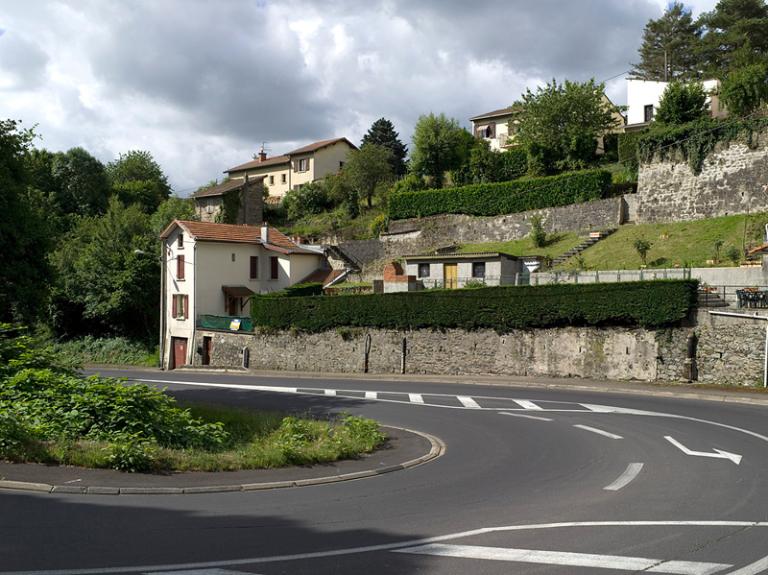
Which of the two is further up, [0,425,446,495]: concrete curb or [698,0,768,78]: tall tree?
[698,0,768,78]: tall tree

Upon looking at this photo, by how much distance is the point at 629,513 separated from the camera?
374 inches

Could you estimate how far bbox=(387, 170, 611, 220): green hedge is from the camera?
1953 inches

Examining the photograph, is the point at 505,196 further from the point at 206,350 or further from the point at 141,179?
the point at 141,179

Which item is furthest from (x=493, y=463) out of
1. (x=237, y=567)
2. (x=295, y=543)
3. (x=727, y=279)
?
(x=727, y=279)

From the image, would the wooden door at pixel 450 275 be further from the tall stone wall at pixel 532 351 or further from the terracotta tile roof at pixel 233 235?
the terracotta tile roof at pixel 233 235

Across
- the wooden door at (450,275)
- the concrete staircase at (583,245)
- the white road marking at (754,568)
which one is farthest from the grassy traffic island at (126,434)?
the concrete staircase at (583,245)

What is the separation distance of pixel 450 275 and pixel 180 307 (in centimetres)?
1867

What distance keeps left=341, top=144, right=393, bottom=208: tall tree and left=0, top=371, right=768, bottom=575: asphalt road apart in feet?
173

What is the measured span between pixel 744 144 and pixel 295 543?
4306 cm

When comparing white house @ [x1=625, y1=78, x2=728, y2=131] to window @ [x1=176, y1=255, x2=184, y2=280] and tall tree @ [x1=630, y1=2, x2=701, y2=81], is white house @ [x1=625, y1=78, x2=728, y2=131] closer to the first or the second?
tall tree @ [x1=630, y1=2, x2=701, y2=81]

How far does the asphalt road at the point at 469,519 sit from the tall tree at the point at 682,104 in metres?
37.2

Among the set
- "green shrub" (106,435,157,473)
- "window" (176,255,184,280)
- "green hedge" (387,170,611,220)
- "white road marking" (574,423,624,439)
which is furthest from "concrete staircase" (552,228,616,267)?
"green shrub" (106,435,157,473)

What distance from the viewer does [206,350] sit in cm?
4553

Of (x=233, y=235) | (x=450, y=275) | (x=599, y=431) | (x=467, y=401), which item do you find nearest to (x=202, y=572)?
(x=599, y=431)
